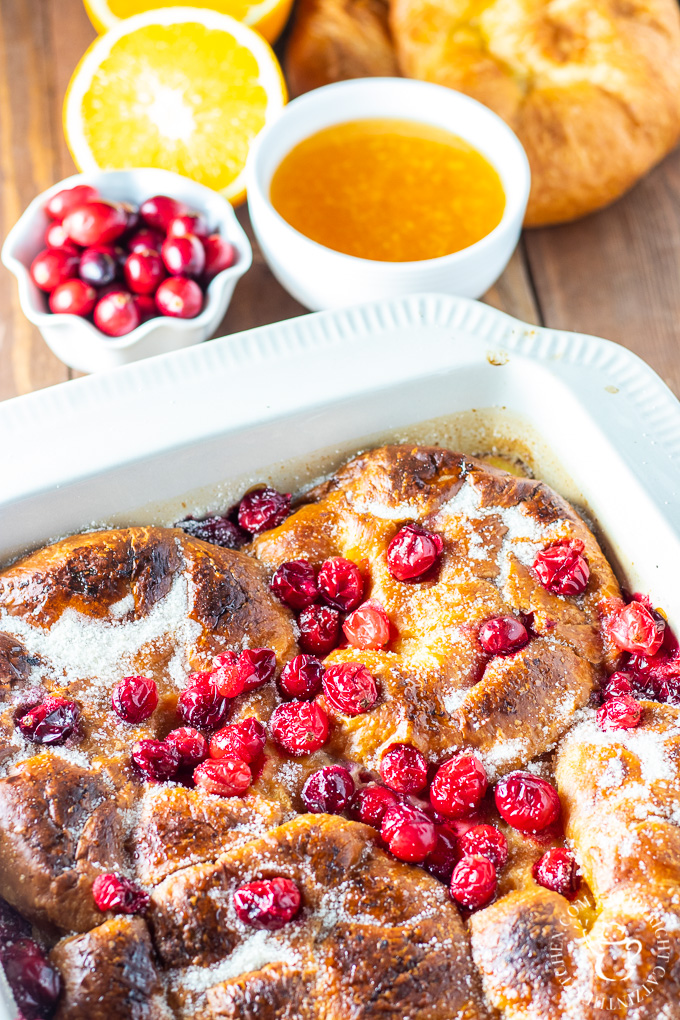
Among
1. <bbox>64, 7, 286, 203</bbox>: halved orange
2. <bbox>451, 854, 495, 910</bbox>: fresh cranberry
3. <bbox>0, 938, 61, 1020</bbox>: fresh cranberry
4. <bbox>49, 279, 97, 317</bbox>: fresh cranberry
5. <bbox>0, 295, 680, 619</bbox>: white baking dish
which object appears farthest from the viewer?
<bbox>64, 7, 286, 203</bbox>: halved orange

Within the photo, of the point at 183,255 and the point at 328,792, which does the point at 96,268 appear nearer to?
the point at 183,255

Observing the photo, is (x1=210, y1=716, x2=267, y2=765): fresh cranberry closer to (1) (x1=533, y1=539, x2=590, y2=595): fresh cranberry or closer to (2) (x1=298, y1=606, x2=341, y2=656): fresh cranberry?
(2) (x1=298, y1=606, x2=341, y2=656): fresh cranberry

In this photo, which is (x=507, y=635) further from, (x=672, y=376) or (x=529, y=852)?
(x=672, y=376)

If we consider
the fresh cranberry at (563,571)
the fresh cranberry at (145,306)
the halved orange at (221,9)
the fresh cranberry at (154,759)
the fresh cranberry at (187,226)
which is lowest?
the fresh cranberry at (154,759)

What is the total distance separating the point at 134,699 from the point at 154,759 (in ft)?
0.53

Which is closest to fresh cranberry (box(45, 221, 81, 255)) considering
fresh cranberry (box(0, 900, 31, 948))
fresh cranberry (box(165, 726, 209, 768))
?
fresh cranberry (box(165, 726, 209, 768))

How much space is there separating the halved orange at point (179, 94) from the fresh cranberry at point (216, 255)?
1.06ft

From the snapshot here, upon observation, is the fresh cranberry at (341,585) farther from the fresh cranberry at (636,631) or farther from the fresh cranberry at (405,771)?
the fresh cranberry at (636,631)

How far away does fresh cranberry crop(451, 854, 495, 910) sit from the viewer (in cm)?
208

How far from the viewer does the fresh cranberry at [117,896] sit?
1975mm

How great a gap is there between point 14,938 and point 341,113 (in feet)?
9.33

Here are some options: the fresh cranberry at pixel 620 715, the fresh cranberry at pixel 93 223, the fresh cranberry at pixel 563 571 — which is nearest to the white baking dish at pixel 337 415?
the fresh cranberry at pixel 563 571

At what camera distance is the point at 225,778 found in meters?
2.15

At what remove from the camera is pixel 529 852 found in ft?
7.17
